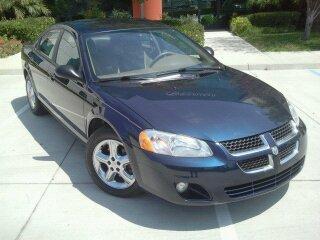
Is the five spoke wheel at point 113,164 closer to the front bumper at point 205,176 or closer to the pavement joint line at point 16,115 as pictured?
the front bumper at point 205,176

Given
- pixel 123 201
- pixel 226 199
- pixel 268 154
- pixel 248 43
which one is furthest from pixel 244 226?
pixel 248 43

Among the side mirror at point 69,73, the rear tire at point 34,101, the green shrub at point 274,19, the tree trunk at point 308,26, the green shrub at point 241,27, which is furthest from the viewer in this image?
the green shrub at point 274,19

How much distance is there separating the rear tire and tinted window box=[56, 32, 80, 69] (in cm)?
136

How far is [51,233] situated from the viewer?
376 centimetres

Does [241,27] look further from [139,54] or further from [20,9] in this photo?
[139,54]

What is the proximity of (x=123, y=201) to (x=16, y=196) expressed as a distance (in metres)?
1.07

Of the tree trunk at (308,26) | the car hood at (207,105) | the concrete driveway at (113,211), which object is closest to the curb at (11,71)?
the concrete driveway at (113,211)

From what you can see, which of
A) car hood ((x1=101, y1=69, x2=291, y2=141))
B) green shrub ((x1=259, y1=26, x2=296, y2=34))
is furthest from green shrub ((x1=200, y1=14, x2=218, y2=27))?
car hood ((x1=101, y1=69, x2=291, y2=141))

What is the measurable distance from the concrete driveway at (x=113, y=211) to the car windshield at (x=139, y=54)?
3.90ft

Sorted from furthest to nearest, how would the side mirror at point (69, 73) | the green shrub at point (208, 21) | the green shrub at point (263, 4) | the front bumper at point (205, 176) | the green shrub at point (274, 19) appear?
the green shrub at point (208, 21) → the green shrub at point (274, 19) → the green shrub at point (263, 4) → the side mirror at point (69, 73) → the front bumper at point (205, 176)

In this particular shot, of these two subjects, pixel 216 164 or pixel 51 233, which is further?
pixel 51 233

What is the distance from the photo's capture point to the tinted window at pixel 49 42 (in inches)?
228

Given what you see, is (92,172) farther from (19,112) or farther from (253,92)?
(19,112)

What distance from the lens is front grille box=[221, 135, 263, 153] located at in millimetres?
3543
